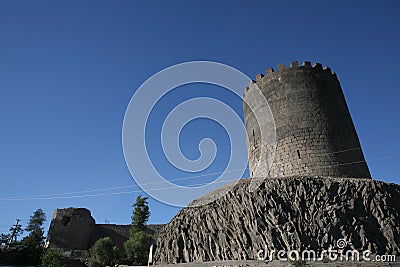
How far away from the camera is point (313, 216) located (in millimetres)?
13461

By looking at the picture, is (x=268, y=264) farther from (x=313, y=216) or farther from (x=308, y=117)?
(x=308, y=117)

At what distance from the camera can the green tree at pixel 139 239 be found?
88.7ft

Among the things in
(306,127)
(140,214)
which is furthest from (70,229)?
(306,127)

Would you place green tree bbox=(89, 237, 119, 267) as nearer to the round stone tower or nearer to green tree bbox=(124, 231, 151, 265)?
green tree bbox=(124, 231, 151, 265)

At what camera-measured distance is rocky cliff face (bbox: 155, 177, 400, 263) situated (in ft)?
42.3

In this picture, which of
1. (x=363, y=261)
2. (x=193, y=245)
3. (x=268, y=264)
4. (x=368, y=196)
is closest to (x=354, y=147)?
(x=368, y=196)

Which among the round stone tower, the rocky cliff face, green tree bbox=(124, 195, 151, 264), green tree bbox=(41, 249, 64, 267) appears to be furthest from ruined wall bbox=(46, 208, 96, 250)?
the round stone tower

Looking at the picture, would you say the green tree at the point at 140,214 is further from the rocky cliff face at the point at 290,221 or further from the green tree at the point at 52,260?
the rocky cliff face at the point at 290,221

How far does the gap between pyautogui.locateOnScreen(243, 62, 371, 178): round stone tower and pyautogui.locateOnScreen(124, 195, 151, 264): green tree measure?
13972 mm

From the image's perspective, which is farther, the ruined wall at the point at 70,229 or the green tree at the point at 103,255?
the ruined wall at the point at 70,229

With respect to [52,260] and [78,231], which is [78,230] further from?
[52,260]

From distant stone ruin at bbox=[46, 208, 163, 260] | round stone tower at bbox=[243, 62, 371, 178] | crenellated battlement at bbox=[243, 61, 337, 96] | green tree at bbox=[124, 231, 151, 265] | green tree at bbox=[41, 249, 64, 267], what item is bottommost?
green tree at bbox=[41, 249, 64, 267]

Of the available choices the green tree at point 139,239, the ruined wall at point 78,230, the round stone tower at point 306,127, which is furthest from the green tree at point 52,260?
the round stone tower at point 306,127

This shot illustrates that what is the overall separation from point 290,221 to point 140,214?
2318 centimetres
